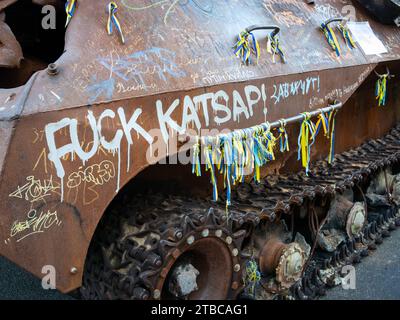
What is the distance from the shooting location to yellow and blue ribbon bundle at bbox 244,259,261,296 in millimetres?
3121

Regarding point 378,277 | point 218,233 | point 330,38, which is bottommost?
point 378,277

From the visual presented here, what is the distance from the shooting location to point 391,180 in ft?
15.8

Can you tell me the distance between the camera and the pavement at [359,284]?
145 inches

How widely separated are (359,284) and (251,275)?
1.19 metres

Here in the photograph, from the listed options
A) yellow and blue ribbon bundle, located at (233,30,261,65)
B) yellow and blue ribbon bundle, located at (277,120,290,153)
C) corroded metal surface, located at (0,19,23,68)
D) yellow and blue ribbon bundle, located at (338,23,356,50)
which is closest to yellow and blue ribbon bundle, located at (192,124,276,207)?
yellow and blue ribbon bundle, located at (277,120,290,153)

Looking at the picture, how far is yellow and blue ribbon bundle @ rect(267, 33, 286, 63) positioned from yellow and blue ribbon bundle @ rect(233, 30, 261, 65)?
12 cm

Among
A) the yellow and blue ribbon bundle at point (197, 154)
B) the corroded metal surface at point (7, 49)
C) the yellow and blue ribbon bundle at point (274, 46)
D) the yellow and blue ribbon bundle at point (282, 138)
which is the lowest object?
the yellow and blue ribbon bundle at point (282, 138)

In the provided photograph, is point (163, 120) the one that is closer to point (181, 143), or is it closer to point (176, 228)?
point (181, 143)

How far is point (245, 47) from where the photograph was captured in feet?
9.54

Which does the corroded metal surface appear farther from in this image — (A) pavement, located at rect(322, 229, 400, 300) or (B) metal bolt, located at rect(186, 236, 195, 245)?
(A) pavement, located at rect(322, 229, 400, 300)

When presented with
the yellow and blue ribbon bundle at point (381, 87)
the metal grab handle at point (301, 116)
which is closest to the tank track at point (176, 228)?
the metal grab handle at point (301, 116)

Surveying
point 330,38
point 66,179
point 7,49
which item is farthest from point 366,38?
point 66,179

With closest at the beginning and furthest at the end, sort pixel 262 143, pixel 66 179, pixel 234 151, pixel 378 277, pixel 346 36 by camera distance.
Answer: pixel 66 179
pixel 234 151
pixel 262 143
pixel 346 36
pixel 378 277

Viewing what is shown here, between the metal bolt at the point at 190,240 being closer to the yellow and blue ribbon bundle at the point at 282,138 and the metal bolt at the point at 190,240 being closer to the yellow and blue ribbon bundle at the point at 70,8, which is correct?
the yellow and blue ribbon bundle at the point at 282,138
